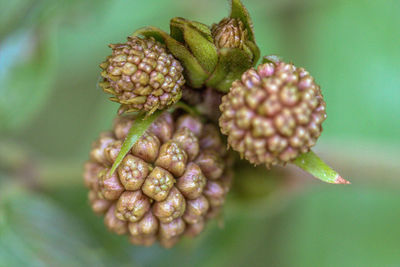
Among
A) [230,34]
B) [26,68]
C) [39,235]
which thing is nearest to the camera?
[230,34]

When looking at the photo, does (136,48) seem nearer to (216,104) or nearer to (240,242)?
(216,104)

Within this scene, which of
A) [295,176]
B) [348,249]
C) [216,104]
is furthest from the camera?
[348,249]

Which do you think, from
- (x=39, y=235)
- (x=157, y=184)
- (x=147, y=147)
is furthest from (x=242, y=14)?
(x=39, y=235)

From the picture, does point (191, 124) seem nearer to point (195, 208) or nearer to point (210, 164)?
point (210, 164)

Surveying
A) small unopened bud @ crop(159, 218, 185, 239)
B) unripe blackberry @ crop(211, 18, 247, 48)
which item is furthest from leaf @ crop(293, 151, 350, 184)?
small unopened bud @ crop(159, 218, 185, 239)

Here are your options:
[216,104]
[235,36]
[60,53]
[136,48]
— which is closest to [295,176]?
[216,104]

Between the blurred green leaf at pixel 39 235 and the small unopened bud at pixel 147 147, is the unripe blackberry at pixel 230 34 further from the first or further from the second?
the blurred green leaf at pixel 39 235

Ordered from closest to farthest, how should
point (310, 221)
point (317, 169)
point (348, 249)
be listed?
point (317, 169), point (348, 249), point (310, 221)
